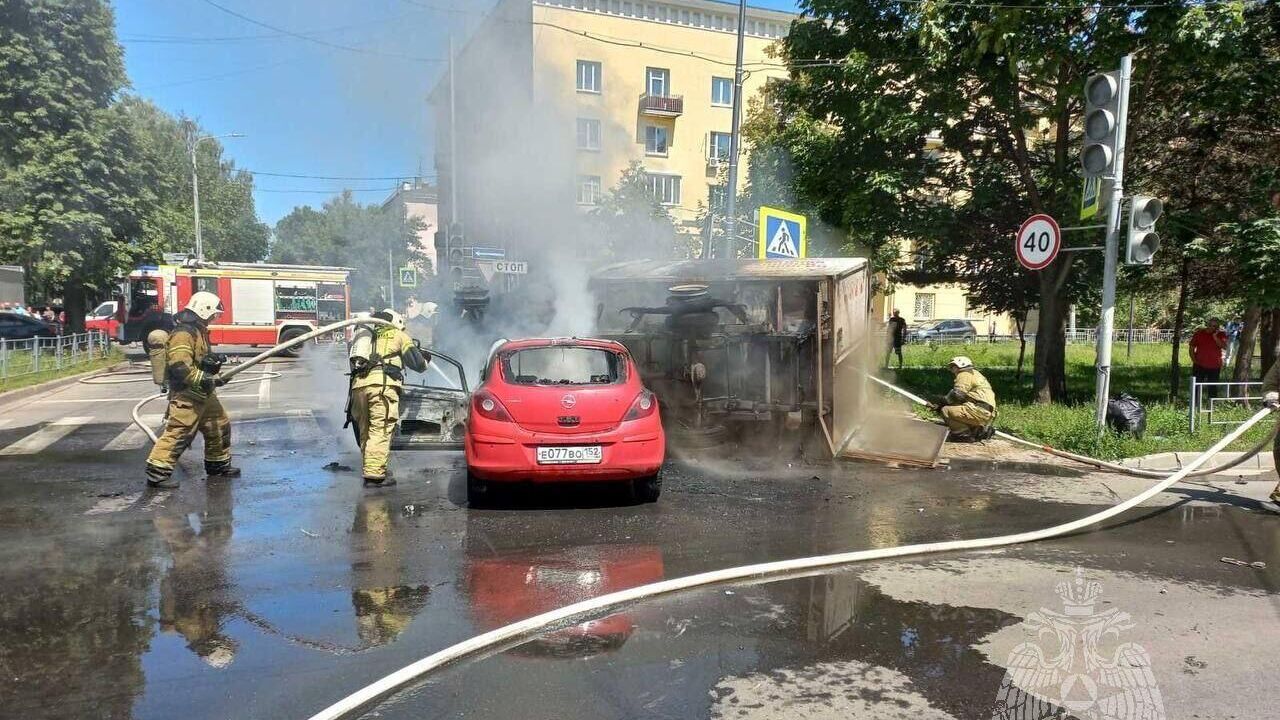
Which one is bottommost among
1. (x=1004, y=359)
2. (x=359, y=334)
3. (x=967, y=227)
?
(x=1004, y=359)

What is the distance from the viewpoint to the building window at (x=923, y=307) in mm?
49519

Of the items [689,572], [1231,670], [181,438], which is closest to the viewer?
[1231,670]

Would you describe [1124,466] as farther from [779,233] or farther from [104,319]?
[104,319]

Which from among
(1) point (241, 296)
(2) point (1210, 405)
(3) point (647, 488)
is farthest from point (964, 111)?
(1) point (241, 296)

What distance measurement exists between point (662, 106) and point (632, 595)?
110 feet

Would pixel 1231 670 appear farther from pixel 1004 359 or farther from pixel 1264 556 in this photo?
pixel 1004 359

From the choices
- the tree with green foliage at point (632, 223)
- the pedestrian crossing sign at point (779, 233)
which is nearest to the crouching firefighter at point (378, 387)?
the pedestrian crossing sign at point (779, 233)

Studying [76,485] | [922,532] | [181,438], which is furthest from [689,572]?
[76,485]

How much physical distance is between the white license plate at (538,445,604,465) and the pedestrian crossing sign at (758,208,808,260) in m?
6.86

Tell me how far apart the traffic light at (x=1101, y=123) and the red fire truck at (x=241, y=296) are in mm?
21216

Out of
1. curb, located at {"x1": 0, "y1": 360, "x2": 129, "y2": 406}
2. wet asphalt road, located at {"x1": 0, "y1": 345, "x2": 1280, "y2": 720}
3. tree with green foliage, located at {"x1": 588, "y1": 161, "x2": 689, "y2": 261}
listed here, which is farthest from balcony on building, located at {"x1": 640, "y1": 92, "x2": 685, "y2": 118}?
wet asphalt road, located at {"x1": 0, "y1": 345, "x2": 1280, "y2": 720}

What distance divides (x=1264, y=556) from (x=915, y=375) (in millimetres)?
13604

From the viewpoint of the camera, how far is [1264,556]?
5180 millimetres

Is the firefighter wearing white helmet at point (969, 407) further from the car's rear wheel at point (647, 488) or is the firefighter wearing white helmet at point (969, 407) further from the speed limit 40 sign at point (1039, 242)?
the car's rear wheel at point (647, 488)
